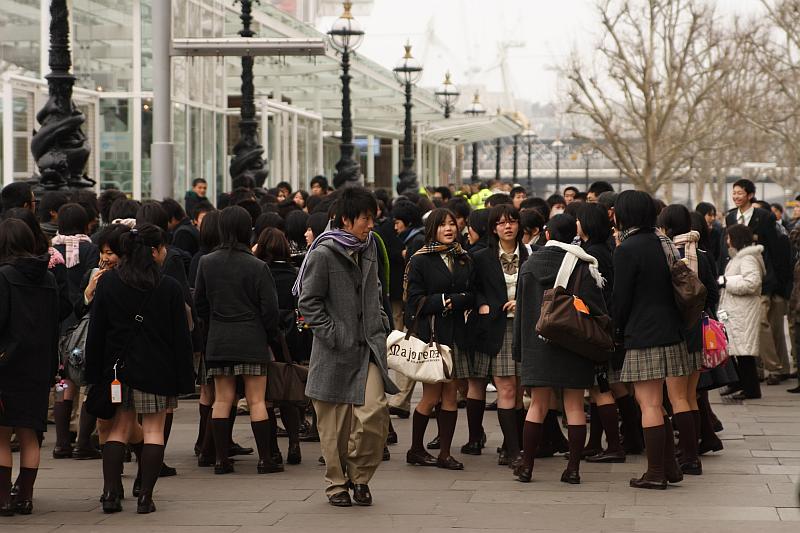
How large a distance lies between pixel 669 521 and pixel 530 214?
3.71 metres

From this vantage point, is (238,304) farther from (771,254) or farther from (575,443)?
(771,254)

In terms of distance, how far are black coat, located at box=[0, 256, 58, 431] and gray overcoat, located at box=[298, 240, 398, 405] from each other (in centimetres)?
162

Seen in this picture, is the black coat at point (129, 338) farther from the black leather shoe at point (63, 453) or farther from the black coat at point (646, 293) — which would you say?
the black coat at point (646, 293)

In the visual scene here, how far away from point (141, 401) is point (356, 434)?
1.35m

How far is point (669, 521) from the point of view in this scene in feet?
25.5

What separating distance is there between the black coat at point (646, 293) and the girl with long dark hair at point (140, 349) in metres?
2.88

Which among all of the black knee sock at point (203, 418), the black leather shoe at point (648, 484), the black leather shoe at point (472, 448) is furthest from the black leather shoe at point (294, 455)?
the black leather shoe at point (648, 484)

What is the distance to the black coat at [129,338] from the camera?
8.03 metres

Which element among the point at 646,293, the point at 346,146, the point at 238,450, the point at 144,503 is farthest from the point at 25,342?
the point at 346,146

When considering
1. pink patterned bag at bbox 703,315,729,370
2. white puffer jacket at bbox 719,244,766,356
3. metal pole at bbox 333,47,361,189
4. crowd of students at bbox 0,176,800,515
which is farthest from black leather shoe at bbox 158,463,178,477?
metal pole at bbox 333,47,361,189

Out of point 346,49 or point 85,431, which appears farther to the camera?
point 346,49

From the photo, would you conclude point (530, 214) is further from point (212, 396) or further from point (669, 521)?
point (669, 521)

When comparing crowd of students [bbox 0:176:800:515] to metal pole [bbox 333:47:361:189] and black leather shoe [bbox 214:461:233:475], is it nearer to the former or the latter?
black leather shoe [bbox 214:461:233:475]

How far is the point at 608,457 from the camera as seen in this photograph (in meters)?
9.97
